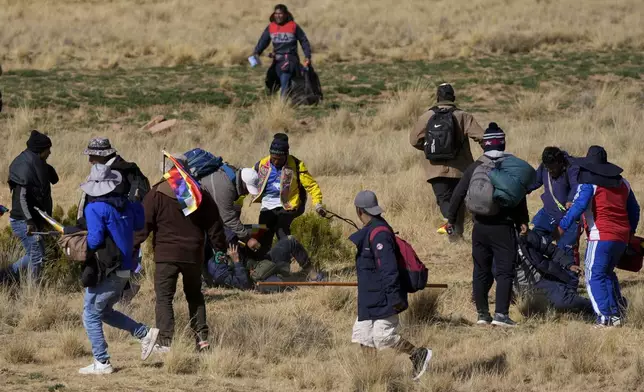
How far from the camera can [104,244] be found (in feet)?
27.2

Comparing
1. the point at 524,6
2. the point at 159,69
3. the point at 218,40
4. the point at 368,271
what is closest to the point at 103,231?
the point at 368,271

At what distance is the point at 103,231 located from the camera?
827 cm

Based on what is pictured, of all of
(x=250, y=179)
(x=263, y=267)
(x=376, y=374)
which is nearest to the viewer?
(x=376, y=374)

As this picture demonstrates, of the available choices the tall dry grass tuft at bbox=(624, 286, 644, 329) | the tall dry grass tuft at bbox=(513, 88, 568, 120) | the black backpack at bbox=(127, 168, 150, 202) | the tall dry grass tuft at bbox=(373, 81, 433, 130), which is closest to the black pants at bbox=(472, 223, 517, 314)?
the tall dry grass tuft at bbox=(624, 286, 644, 329)

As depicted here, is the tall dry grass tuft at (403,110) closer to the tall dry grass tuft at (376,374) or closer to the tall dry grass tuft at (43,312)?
the tall dry grass tuft at (43,312)

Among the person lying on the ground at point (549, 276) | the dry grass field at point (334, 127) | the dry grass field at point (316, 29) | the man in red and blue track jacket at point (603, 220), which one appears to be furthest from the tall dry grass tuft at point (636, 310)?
the dry grass field at point (316, 29)

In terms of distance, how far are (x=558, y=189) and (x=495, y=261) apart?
65.7 inches

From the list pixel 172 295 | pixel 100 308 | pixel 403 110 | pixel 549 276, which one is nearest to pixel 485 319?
pixel 549 276

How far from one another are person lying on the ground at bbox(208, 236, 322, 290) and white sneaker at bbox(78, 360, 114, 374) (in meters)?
3.34

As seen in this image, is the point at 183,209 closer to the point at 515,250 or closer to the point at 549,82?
the point at 515,250

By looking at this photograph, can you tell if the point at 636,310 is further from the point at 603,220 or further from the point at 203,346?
the point at 203,346

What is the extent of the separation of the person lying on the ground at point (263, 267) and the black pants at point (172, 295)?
8.93 feet

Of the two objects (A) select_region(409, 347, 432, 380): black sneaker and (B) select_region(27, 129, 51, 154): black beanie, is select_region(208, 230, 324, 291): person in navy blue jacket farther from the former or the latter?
(A) select_region(409, 347, 432, 380): black sneaker

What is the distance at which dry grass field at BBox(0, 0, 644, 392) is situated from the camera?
9.13 m
